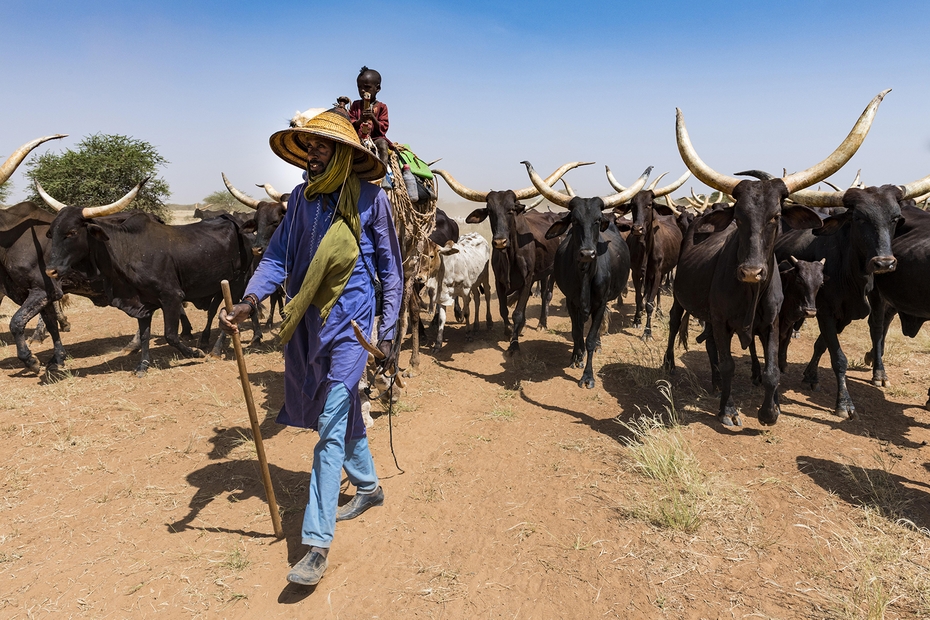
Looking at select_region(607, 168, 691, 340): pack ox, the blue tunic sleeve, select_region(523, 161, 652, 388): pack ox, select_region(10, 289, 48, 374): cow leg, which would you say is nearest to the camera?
the blue tunic sleeve

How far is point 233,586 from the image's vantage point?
289 cm

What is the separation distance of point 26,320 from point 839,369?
30.2 ft

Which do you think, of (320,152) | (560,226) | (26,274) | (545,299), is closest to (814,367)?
(560,226)

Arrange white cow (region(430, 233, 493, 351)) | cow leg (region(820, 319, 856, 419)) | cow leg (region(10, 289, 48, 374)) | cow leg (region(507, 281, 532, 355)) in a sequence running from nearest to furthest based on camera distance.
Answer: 1. cow leg (region(820, 319, 856, 419))
2. cow leg (region(10, 289, 48, 374))
3. cow leg (region(507, 281, 532, 355))
4. white cow (region(430, 233, 493, 351))

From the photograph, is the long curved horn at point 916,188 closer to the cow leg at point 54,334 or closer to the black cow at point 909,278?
the black cow at point 909,278

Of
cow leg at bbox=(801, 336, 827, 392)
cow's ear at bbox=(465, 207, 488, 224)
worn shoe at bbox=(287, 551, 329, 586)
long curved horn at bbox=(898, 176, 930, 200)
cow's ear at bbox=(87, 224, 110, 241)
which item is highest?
long curved horn at bbox=(898, 176, 930, 200)

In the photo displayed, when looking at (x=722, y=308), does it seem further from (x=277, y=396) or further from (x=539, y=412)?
(x=277, y=396)

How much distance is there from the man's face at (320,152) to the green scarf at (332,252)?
0.13 ft

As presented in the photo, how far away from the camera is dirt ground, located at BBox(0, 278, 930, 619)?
2.80 meters

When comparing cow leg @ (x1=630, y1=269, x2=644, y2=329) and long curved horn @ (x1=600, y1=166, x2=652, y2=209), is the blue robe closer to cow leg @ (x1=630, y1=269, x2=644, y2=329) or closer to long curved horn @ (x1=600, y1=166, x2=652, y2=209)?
long curved horn @ (x1=600, y1=166, x2=652, y2=209)

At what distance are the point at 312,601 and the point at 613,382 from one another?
4.47 meters

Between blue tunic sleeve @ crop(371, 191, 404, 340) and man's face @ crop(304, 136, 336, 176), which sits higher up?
man's face @ crop(304, 136, 336, 176)

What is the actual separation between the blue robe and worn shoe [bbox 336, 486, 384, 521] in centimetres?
53

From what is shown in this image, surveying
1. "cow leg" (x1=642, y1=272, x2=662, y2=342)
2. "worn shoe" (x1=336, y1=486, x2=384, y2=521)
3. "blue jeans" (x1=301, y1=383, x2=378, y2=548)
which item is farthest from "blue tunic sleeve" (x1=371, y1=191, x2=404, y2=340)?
"cow leg" (x1=642, y1=272, x2=662, y2=342)
